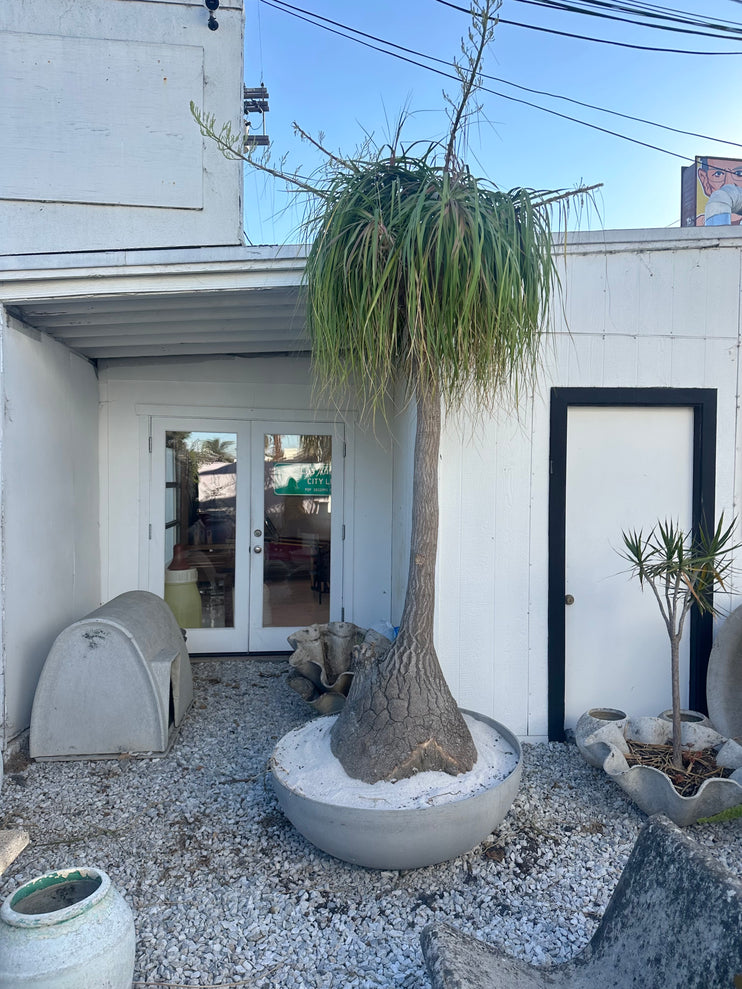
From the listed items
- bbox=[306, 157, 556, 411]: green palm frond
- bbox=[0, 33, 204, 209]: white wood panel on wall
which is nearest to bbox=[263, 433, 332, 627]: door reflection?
bbox=[0, 33, 204, 209]: white wood panel on wall

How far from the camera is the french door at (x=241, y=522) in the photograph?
502 cm

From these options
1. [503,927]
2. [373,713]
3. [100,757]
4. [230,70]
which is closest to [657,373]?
[373,713]

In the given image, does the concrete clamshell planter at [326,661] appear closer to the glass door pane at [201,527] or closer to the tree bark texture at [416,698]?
the tree bark texture at [416,698]

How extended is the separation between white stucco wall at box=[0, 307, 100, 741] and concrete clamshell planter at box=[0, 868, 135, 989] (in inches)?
68.5

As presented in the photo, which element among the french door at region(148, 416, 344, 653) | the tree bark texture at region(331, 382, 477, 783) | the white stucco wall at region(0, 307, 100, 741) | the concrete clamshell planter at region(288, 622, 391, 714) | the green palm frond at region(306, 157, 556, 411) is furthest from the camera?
the french door at region(148, 416, 344, 653)

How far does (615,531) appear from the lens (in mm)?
3582

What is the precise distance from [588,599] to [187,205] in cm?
321

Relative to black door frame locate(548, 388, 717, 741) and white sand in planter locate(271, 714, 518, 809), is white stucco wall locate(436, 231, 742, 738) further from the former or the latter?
white sand in planter locate(271, 714, 518, 809)

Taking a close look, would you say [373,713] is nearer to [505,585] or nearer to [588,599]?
[505,585]

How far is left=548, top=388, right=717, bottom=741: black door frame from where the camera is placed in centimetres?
349

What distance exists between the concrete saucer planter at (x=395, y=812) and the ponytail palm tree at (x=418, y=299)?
3.6 inches

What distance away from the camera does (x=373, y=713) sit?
8.54 feet

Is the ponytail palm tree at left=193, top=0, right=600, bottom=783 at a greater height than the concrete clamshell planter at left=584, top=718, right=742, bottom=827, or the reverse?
the ponytail palm tree at left=193, top=0, right=600, bottom=783

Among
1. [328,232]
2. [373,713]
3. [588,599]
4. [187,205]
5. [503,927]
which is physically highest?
[187,205]
